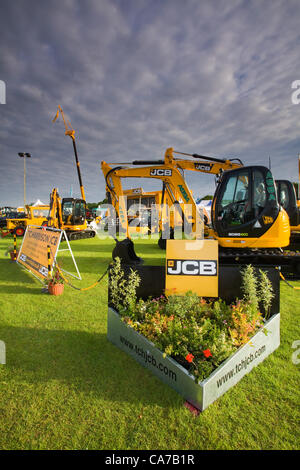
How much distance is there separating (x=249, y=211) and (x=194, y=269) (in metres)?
4.45

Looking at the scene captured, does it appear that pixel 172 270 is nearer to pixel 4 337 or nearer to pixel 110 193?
pixel 4 337

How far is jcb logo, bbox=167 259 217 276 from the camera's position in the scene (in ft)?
11.8

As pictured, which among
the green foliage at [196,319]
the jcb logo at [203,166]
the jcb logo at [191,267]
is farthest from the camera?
the jcb logo at [203,166]

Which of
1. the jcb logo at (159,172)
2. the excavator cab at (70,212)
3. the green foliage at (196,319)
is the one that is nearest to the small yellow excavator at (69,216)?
the excavator cab at (70,212)

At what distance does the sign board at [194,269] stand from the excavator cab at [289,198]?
24.6 ft

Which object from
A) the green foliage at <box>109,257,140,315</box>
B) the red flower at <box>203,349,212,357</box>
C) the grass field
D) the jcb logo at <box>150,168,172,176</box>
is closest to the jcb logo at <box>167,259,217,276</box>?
the green foliage at <box>109,257,140,315</box>

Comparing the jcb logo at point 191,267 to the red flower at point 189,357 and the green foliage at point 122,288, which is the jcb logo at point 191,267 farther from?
the red flower at point 189,357

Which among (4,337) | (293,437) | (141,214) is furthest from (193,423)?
Result: (141,214)

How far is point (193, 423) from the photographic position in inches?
94.2

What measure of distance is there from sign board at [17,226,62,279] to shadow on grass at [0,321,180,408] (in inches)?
112

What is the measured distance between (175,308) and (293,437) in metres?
1.80

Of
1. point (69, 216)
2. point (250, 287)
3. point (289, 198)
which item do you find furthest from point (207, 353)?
point (69, 216)

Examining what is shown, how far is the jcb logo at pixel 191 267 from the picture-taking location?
→ 11.8ft

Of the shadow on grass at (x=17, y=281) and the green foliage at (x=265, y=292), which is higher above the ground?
the green foliage at (x=265, y=292)
